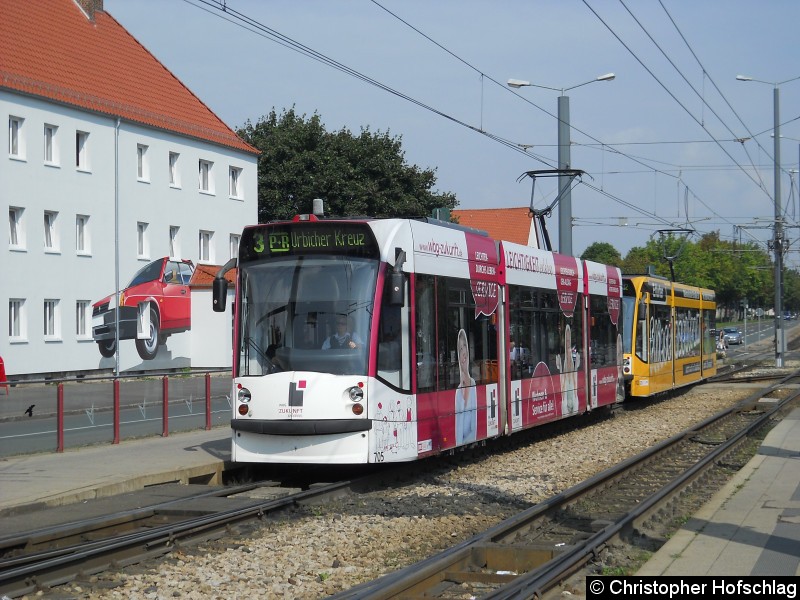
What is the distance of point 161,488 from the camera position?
1243cm

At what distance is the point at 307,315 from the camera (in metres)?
12.1

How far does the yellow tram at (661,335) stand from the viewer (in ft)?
83.2

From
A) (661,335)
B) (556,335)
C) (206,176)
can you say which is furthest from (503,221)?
(556,335)

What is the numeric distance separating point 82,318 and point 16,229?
4.54 metres

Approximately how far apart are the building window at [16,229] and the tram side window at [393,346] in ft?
91.1

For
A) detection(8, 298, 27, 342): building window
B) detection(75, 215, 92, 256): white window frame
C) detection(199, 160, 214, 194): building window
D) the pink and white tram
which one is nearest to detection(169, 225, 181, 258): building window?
detection(199, 160, 214, 194): building window

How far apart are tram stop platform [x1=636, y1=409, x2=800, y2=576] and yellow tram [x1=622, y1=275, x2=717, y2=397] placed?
12.0 m

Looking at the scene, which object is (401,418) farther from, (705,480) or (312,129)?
(312,129)

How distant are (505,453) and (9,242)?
25171 mm

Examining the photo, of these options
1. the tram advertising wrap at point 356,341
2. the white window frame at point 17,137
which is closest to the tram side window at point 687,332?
the tram advertising wrap at point 356,341

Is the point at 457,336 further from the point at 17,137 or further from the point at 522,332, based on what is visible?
the point at 17,137

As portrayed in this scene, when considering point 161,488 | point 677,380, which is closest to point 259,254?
point 161,488

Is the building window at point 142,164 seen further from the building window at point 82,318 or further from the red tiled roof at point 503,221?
the red tiled roof at point 503,221

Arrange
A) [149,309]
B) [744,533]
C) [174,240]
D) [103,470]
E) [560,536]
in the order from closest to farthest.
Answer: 1. [744,533]
2. [560,536]
3. [103,470]
4. [149,309]
5. [174,240]
